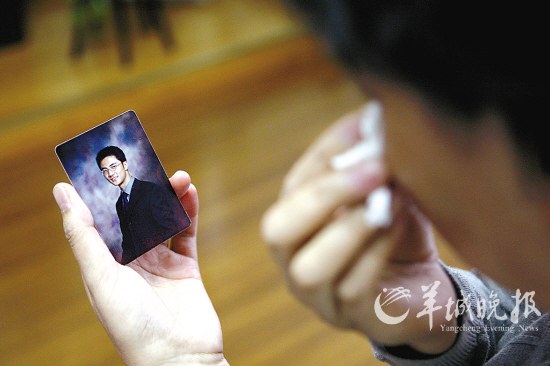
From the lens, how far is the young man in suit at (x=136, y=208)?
94 centimetres

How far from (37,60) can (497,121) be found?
315 cm

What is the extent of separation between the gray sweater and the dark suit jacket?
14.4 inches

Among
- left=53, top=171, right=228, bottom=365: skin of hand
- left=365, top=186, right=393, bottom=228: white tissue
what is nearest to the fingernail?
left=53, top=171, right=228, bottom=365: skin of hand

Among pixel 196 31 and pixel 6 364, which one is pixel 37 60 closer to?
pixel 196 31

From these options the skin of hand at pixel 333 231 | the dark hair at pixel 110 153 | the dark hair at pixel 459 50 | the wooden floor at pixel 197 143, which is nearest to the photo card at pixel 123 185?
the dark hair at pixel 110 153

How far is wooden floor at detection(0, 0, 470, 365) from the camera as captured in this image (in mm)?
1826

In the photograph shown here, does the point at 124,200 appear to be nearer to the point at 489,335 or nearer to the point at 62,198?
the point at 62,198

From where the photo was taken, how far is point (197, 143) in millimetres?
2600

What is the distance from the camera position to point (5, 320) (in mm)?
1870

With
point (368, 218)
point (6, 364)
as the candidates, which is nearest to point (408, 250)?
point (368, 218)
